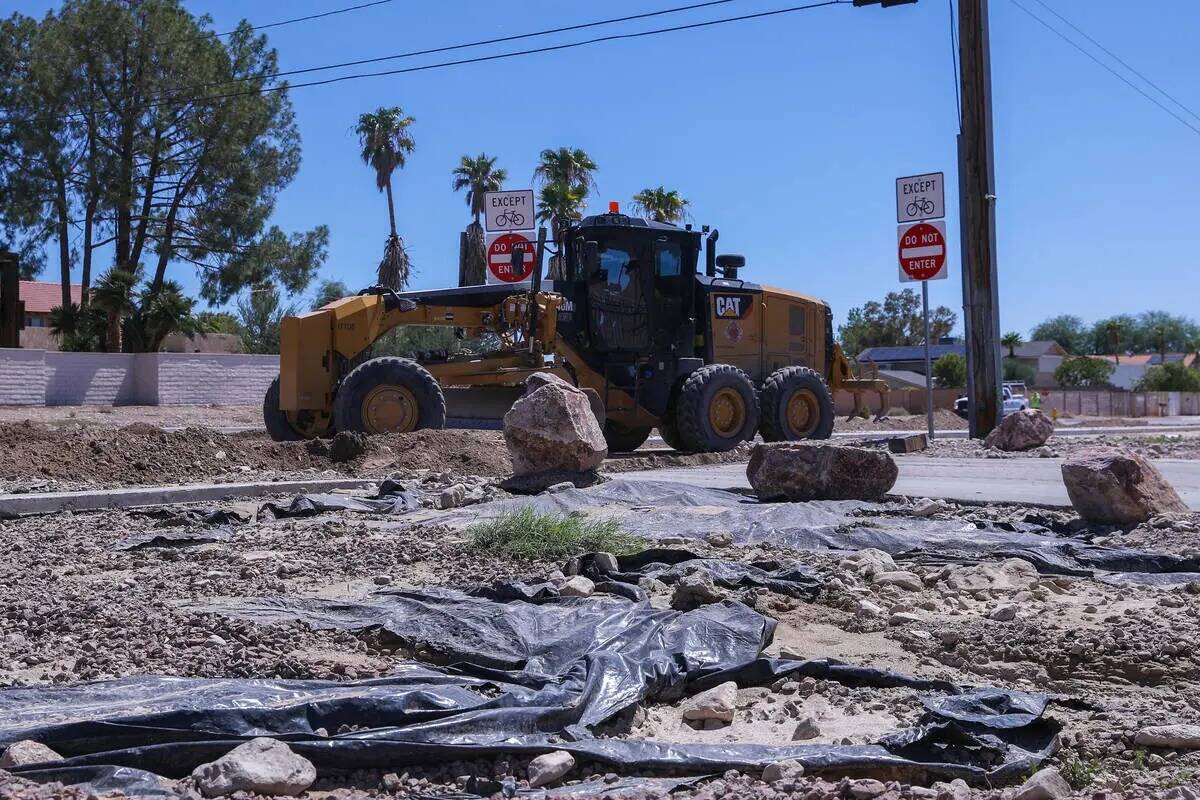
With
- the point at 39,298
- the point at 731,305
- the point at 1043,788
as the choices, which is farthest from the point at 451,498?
the point at 39,298

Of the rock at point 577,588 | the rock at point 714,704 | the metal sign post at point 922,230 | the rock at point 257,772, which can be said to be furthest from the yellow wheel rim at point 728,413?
the rock at point 257,772

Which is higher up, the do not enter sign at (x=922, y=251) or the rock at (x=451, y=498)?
the do not enter sign at (x=922, y=251)

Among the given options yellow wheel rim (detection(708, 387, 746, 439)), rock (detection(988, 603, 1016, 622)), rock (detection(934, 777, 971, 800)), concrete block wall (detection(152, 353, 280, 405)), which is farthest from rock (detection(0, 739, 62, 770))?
concrete block wall (detection(152, 353, 280, 405))

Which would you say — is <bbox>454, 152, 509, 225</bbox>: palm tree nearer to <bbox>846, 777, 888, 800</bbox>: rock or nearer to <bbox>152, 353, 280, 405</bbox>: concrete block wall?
<bbox>152, 353, 280, 405</bbox>: concrete block wall

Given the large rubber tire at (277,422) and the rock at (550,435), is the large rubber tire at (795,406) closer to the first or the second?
the rock at (550,435)

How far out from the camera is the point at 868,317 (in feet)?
312

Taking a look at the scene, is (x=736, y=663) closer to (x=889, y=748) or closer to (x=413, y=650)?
(x=889, y=748)

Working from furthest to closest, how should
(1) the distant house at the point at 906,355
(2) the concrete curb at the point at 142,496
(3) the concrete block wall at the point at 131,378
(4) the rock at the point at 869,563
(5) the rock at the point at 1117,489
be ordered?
(1) the distant house at the point at 906,355
(3) the concrete block wall at the point at 131,378
(2) the concrete curb at the point at 142,496
(5) the rock at the point at 1117,489
(4) the rock at the point at 869,563

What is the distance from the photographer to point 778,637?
211 inches

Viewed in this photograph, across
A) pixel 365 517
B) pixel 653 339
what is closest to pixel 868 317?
pixel 653 339

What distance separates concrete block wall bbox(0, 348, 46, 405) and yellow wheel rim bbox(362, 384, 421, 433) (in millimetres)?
17067

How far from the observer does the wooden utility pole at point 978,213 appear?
1695 cm

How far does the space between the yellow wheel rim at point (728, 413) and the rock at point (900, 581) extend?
961 centimetres

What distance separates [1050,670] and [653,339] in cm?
1173
